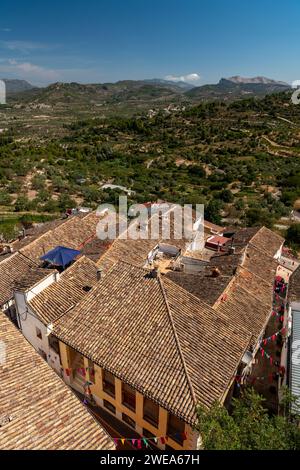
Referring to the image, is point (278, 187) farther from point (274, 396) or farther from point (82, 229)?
point (274, 396)

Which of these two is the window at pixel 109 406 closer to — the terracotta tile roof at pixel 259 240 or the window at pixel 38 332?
the window at pixel 38 332

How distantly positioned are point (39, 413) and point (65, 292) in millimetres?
7836

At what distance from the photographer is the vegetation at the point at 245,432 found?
7.68 m

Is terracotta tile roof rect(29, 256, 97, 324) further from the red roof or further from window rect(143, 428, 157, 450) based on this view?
the red roof

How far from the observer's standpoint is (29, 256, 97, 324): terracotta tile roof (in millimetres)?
15445

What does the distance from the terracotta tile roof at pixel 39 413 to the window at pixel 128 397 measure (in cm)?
317

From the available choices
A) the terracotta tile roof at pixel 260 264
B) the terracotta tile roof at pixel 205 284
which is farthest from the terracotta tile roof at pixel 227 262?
the terracotta tile roof at pixel 205 284

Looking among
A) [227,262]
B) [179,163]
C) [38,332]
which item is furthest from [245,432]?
[179,163]

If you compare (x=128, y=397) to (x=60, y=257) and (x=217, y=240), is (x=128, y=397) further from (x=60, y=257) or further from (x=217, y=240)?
(x=217, y=240)

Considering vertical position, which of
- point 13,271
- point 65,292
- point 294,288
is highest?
point 65,292

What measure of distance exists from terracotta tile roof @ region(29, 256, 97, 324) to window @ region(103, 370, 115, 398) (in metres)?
3.54

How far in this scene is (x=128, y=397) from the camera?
1297cm

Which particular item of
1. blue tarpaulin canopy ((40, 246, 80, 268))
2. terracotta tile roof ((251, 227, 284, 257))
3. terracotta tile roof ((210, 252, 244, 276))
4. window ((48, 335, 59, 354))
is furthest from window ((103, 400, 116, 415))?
terracotta tile roof ((251, 227, 284, 257))

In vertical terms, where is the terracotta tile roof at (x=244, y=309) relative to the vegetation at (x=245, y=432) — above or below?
below
